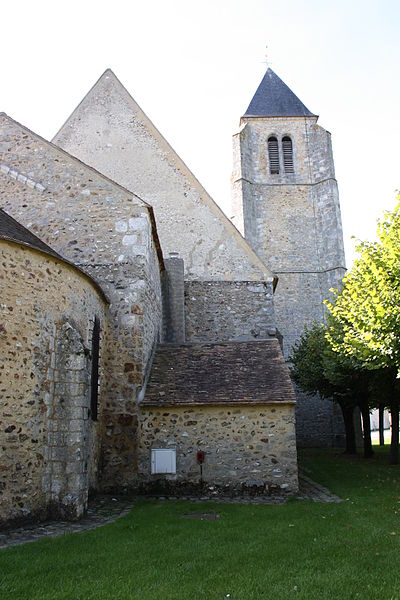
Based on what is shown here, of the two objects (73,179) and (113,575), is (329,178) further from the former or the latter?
(113,575)

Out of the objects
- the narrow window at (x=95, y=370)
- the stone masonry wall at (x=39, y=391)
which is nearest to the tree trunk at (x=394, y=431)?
the narrow window at (x=95, y=370)

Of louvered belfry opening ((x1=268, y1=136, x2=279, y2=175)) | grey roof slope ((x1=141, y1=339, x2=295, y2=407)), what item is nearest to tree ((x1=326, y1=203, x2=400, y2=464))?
grey roof slope ((x1=141, y1=339, x2=295, y2=407))

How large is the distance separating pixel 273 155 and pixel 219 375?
21.6 meters

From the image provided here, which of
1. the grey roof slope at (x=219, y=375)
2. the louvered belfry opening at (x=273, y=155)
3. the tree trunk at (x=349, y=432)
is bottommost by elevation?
the tree trunk at (x=349, y=432)

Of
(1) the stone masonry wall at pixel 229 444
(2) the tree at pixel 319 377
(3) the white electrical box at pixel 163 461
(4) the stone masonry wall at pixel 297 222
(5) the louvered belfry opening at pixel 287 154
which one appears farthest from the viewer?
(5) the louvered belfry opening at pixel 287 154

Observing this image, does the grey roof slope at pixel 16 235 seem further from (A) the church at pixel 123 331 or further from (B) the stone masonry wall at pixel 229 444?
(B) the stone masonry wall at pixel 229 444

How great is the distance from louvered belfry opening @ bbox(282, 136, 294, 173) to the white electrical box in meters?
22.7

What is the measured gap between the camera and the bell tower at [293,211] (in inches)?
1053

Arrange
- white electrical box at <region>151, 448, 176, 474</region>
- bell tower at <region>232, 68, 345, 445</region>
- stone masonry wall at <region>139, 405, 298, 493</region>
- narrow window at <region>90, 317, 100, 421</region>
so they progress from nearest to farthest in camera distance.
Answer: narrow window at <region>90, 317, 100, 421</region> → stone masonry wall at <region>139, 405, 298, 493</region> → white electrical box at <region>151, 448, 176, 474</region> → bell tower at <region>232, 68, 345, 445</region>

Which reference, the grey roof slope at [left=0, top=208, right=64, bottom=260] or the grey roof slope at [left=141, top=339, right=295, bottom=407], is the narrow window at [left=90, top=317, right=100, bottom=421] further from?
the grey roof slope at [left=0, top=208, right=64, bottom=260]

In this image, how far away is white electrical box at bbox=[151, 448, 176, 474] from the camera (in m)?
11.1

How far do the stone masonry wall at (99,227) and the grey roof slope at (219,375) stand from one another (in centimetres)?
56

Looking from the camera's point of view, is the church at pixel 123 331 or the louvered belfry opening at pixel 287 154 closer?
the church at pixel 123 331

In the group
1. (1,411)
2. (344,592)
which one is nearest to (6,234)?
(1,411)
